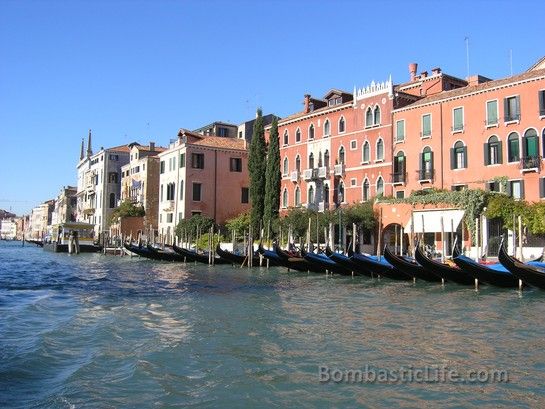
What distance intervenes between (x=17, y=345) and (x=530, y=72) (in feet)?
64.6

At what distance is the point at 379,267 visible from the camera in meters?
18.1

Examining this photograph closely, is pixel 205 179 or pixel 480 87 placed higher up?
pixel 480 87

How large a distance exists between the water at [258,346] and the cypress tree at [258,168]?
16032 millimetres

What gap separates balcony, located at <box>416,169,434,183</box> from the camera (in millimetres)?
23783

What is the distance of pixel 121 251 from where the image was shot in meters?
34.6

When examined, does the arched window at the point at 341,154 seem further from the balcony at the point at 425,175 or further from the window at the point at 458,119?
the window at the point at 458,119

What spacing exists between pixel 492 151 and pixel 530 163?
178 cm

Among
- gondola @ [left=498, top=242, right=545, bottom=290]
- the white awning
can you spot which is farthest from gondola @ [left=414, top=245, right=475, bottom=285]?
the white awning

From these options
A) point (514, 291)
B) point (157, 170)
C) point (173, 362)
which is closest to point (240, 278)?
point (514, 291)

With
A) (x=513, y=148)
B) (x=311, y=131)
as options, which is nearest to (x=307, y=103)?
(x=311, y=131)

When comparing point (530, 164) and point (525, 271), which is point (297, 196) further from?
point (525, 271)

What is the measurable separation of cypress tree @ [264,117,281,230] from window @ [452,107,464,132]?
32.0 feet

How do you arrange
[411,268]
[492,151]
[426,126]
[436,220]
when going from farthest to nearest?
[426,126] → [436,220] → [492,151] → [411,268]

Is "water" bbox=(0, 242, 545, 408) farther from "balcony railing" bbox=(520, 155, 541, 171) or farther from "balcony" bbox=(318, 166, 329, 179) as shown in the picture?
"balcony" bbox=(318, 166, 329, 179)
